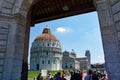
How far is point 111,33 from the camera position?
5.56 m

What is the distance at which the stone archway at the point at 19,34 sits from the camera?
5340mm

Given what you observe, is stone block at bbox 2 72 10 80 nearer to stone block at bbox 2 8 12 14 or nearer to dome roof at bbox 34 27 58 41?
stone block at bbox 2 8 12 14

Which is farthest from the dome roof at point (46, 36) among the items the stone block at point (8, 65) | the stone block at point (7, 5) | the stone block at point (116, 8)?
the stone block at point (116, 8)

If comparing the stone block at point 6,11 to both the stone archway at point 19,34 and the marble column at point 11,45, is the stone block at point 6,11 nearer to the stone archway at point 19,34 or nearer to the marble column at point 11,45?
the stone archway at point 19,34

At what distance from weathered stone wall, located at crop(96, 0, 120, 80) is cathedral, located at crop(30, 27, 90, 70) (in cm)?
9796

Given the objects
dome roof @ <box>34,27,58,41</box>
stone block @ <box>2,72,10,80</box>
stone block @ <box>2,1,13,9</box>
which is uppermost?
dome roof @ <box>34,27,58,41</box>

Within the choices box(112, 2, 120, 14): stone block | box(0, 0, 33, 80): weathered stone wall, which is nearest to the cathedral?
box(0, 0, 33, 80): weathered stone wall

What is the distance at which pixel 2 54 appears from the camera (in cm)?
634

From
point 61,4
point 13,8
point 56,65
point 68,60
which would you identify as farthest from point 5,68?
point 68,60

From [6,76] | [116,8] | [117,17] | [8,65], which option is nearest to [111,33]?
[117,17]

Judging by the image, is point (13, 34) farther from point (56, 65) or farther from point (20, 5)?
point (56, 65)

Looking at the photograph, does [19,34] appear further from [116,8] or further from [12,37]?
[116,8]

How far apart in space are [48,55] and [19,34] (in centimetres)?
9800

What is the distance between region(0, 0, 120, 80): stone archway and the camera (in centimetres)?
534
